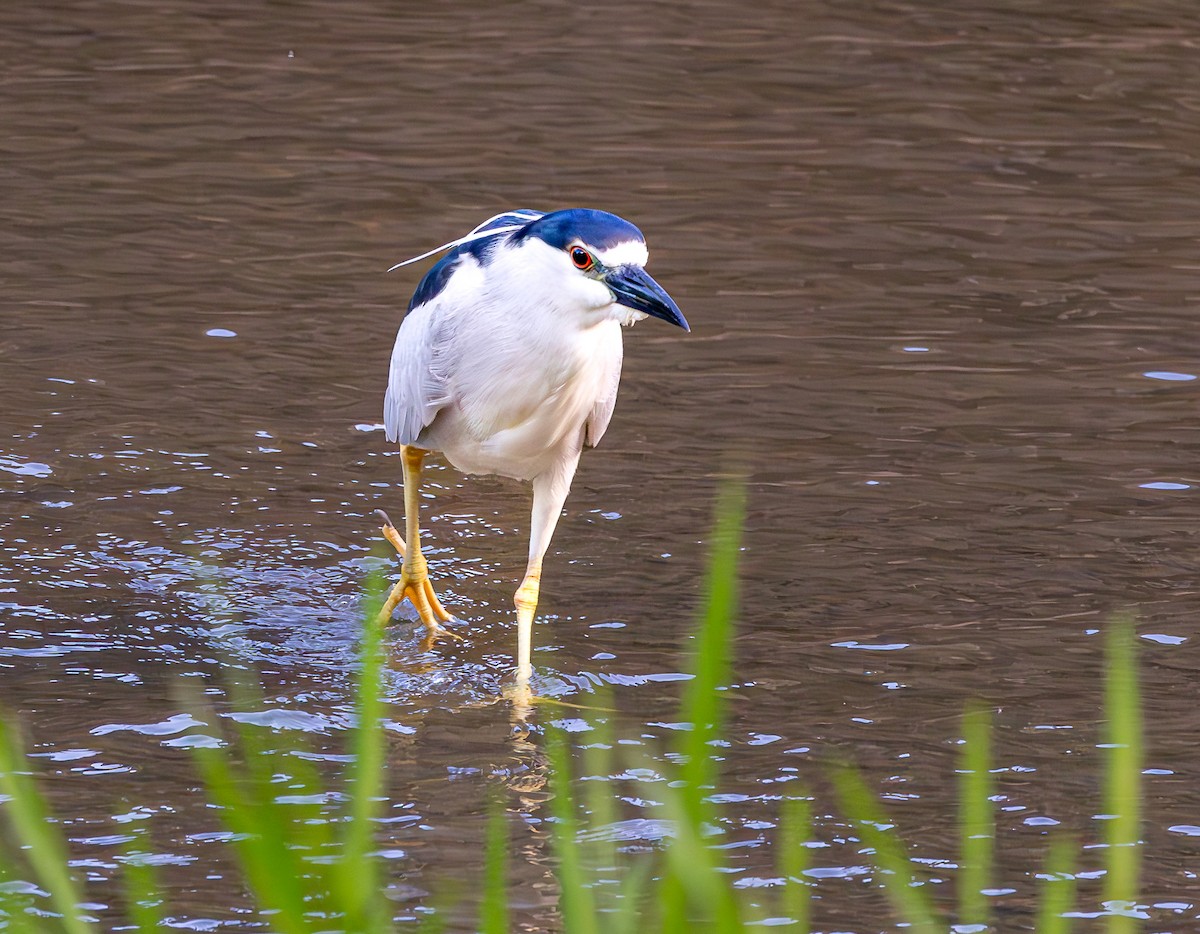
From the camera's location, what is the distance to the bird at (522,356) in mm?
4762

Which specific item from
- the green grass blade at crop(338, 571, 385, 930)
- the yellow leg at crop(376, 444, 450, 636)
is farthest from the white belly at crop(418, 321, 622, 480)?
the green grass blade at crop(338, 571, 385, 930)

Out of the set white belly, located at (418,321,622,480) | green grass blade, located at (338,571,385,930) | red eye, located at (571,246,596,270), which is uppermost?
red eye, located at (571,246,596,270)

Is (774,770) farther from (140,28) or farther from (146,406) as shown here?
(140,28)

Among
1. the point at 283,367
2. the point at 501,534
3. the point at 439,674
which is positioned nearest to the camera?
the point at 439,674

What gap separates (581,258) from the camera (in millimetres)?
4762

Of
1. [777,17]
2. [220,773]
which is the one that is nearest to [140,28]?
[777,17]

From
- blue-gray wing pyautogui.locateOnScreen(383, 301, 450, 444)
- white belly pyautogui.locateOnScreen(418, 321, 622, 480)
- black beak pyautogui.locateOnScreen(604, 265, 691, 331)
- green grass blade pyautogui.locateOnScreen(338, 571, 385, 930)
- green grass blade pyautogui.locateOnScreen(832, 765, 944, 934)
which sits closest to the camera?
green grass blade pyautogui.locateOnScreen(338, 571, 385, 930)

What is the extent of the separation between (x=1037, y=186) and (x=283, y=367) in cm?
499

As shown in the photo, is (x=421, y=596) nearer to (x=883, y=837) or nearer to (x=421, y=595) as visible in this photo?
(x=421, y=595)

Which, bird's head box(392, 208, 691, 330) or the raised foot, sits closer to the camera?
bird's head box(392, 208, 691, 330)

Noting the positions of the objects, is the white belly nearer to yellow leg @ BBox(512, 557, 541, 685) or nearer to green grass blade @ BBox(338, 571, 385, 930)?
yellow leg @ BBox(512, 557, 541, 685)

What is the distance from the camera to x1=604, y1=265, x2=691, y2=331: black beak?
4.65m

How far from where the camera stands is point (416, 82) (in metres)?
12.7

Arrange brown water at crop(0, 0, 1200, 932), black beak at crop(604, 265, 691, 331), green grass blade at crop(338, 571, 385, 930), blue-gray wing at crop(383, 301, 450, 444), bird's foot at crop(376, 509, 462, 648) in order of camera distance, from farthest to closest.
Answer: bird's foot at crop(376, 509, 462, 648) < blue-gray wing at crop(383, 301, 450, 444) < brown water at crop(0, 0, 1200, 932) < black beak at crop(604, 265, 691, 331) < green grass blade at crop(338, 571, 385, 930)
